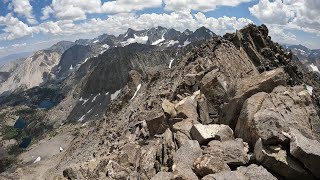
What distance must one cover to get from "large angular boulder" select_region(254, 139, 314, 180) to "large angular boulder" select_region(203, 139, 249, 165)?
3.37 ft

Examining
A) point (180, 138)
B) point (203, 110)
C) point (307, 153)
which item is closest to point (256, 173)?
point (307, 153)

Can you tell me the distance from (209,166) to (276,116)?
477 cm

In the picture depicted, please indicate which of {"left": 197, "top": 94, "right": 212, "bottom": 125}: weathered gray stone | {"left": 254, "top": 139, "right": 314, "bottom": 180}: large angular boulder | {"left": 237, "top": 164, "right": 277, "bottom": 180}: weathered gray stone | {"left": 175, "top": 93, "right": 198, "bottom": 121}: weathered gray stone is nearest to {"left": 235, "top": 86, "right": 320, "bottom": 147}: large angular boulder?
{"left": 254, "top": 139, "right": 314, "bottom": 180}: large angular boulder

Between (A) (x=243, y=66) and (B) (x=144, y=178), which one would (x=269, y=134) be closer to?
(B) (x=144, y=178)

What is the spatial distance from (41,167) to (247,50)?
172 feet

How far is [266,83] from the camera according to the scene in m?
25.0

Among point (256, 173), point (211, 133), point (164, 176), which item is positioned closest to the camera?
point (256, 173)

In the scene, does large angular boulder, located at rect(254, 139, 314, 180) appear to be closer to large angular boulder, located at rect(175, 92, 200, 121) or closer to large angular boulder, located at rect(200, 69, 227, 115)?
large angular boulder, located at rect(175, 92, 200, 121)

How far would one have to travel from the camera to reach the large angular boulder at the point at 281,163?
1800 centimetres

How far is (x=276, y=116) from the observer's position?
20.2 metres

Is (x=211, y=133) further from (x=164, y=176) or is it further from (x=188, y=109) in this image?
(x=188, y=109)

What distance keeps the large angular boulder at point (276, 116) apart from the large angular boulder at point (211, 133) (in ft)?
2.50

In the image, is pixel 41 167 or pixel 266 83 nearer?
pixel 266 83

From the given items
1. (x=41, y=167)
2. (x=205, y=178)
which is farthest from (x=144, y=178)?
(x=41, y=167)
